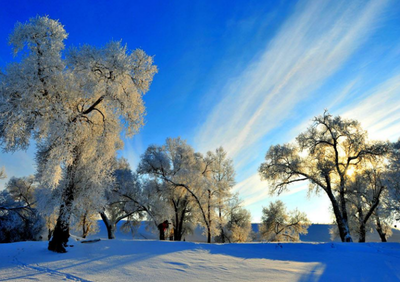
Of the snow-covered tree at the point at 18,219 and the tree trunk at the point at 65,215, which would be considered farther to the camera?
the snow-covered tree at the point at 18,219

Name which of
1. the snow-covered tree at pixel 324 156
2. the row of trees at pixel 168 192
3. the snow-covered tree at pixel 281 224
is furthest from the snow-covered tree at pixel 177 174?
the snow-covered tree at pixel 281 224

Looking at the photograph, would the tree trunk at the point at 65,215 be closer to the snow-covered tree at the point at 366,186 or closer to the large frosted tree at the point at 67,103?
the large frosted tree at the point at 67,103

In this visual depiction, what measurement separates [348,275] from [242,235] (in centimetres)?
2969

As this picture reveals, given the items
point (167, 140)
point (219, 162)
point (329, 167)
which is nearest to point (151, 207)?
point (167, 140)

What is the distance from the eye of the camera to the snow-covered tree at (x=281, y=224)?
31.8 m

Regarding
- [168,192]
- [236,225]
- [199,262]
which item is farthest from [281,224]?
[199,262]

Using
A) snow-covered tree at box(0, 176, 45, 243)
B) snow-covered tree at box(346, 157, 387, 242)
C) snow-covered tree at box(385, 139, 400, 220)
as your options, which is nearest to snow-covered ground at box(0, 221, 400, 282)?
snow-covered tree at box(385, 139, 400, 220)

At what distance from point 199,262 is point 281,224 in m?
28.3

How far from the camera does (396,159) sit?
16.7 metres

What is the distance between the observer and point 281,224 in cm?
3300

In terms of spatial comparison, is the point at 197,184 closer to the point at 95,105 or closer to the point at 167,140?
the point at 167,140

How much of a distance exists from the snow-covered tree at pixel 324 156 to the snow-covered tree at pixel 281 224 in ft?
38.8

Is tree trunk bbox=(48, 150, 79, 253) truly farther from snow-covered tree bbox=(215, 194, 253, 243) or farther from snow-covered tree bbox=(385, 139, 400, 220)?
snow-covered tree bbox=(215, 194, 253, 243)

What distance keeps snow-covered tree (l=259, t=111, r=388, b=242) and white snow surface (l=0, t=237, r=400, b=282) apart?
8.91 metres
